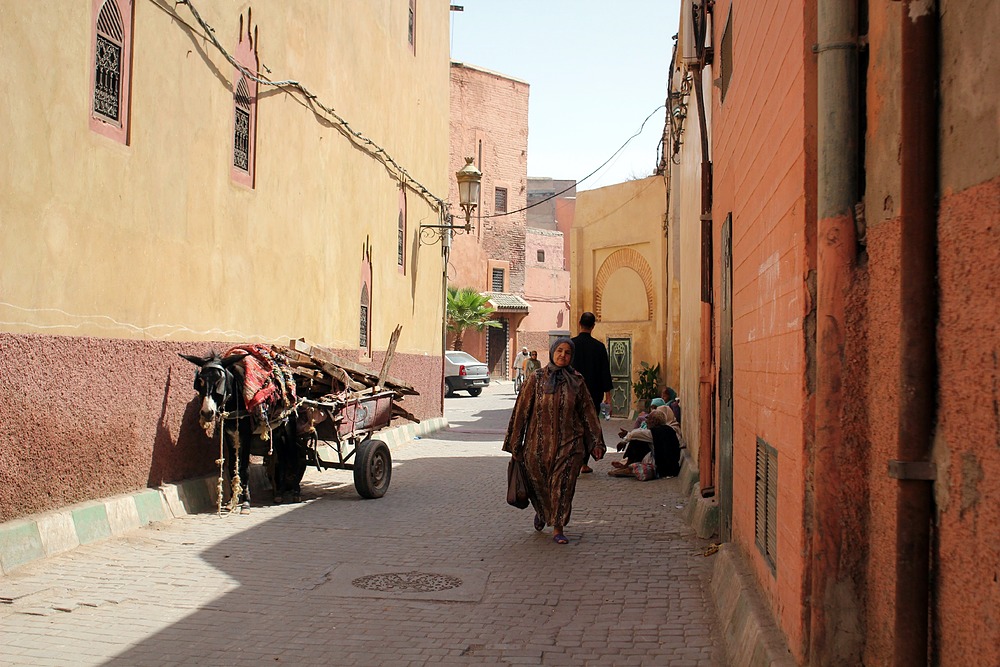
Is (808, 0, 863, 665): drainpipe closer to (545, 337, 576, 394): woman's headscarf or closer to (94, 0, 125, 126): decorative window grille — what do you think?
(545, 337, 576, 394): woman's headscarf

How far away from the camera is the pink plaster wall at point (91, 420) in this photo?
23.8ft

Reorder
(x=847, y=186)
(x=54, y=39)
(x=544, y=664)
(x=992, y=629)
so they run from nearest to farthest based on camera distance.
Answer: (x=992, y=629)
(x=847, y=186)
(x=544, y=664)
(x=54, y=39)

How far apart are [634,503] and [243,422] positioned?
415 centimetres

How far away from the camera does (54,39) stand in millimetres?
7695

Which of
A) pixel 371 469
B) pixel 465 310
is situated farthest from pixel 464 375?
pixel 371 469

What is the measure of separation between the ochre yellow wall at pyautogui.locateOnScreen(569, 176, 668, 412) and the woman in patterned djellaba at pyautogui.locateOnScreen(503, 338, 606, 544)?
1277cm

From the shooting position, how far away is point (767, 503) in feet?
17.2

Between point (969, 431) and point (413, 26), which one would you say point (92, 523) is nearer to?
point (969, 431)

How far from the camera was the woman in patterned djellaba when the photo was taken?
847 cm

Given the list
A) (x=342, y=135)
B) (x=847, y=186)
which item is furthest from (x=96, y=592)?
(x=342, y=135)

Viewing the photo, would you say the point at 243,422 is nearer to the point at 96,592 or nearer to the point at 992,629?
the point at 96,592

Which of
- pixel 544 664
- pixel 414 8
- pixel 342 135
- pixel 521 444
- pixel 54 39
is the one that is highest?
pixel 414 8

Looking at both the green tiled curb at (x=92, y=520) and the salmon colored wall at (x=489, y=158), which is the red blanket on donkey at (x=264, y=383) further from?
the salmon colored wall at (x=489, y=158)

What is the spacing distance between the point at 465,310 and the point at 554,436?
37.9m
